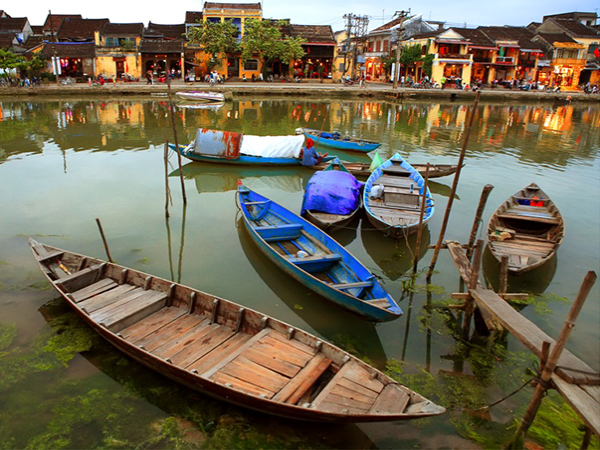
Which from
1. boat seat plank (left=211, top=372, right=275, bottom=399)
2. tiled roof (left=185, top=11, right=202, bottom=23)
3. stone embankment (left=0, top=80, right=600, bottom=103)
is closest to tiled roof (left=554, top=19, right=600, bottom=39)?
stone embankment (left=0, top=80, right=600, bottom=103)

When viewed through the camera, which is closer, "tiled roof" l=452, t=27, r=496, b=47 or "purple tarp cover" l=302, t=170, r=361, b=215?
"purple tarp cover" l=302, t=170, r=361, b=215

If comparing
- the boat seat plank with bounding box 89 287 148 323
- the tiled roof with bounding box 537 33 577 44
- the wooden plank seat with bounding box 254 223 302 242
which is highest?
the tiled roof with bounding box 537 33 577 44

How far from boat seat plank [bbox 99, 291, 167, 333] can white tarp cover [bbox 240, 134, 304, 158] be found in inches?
462

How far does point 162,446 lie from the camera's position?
227 inches

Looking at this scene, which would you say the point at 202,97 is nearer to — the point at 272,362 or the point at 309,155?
the point at 309,155

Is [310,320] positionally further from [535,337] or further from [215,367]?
[535,337]

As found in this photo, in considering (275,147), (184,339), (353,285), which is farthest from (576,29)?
(184,339)

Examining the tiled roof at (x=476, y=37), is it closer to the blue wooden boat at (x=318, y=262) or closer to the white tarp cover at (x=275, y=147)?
the white tarp cover at (x=275, y=147)

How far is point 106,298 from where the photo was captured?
7.91 meters

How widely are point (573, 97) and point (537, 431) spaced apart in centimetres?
5298

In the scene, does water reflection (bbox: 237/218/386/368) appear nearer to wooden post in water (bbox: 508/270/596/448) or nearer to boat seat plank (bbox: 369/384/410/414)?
boat seat plank (bbox: 369/384/410/414)

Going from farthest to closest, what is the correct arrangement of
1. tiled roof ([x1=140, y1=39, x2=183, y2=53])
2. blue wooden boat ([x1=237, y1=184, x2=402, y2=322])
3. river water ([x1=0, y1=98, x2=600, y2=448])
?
tiled roof ([x1=140, y1=39, x2=183, y2=53]) → blue wooden boat ([x1=237, y1=184, x2=402, y2=322]) → river water ([x1=0, y1=98, x2=600, y2=448])

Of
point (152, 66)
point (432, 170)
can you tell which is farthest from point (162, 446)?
point (152, 66)

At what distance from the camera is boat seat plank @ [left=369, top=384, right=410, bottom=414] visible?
5.27 metres
